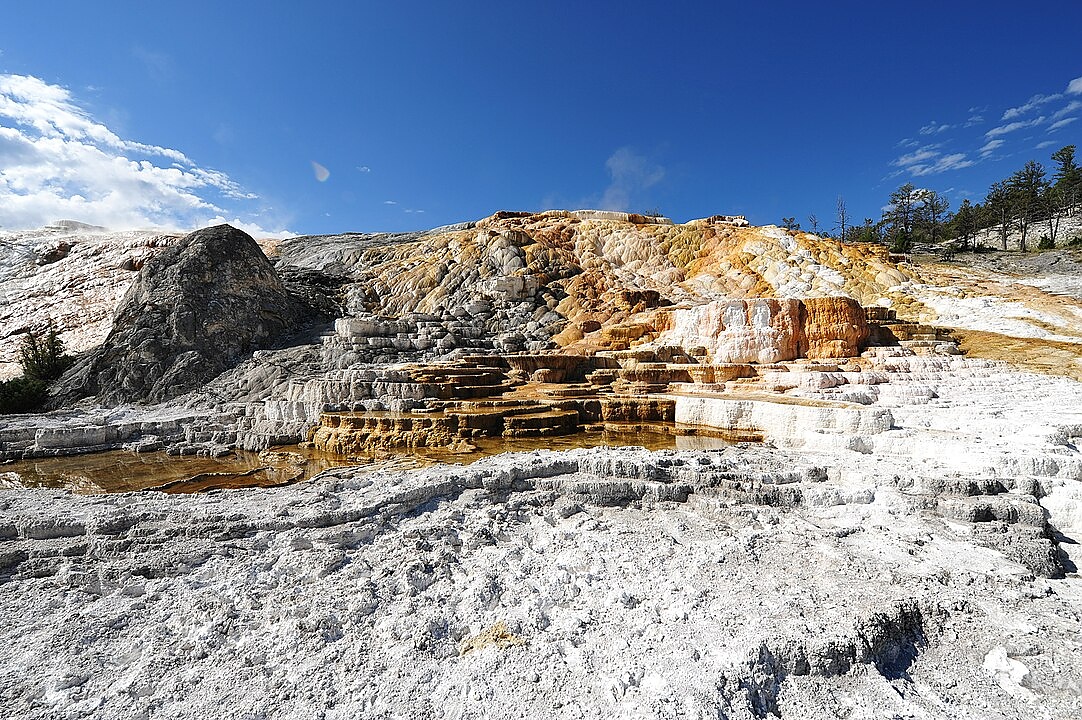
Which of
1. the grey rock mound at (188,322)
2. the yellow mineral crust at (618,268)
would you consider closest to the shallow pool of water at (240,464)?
the grey rock mound at (188,322)

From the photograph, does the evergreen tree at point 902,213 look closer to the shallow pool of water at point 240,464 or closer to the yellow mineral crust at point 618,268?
the yellow mineral crust at point 618,268

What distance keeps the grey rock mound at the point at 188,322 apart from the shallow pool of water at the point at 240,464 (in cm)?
576

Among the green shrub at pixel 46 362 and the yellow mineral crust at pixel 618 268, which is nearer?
the green shrub at pixel 46 362

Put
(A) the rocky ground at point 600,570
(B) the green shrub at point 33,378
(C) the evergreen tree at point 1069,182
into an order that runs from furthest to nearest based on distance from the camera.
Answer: (C) the evergreen tree at point 1069,182 → (B) the green shrub at point 33,378 → (A) the rocky ground at point 600,570

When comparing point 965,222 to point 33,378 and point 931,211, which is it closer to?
point 931,211

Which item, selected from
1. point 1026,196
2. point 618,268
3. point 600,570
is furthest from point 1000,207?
point 600,570

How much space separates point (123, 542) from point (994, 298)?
76.3 ft

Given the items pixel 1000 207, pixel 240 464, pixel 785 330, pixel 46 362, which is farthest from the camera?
pixel 1000 207

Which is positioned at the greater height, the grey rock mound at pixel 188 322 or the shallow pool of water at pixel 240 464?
the grey rock mound at pixel 188 322

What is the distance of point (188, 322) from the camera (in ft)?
55.2

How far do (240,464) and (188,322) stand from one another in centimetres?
1050

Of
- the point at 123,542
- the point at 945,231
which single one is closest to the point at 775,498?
the point at 123,542

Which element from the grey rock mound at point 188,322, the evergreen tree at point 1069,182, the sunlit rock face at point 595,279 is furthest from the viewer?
the evergreen tree at point 1069,182

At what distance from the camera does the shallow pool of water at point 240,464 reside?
7926mm
